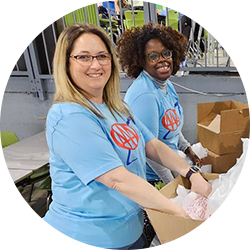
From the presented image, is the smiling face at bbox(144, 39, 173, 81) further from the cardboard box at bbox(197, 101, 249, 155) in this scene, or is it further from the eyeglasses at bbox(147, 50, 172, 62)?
the cardboard box at bbox(197, 101, 249, 155)

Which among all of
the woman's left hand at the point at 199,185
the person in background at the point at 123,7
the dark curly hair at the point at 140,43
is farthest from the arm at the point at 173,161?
the person in background at the point at 123,7

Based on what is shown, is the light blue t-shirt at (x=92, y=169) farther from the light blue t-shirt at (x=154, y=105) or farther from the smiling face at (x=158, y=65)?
the smiling face at (x=158, y=65)

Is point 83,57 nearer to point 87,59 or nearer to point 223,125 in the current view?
point 87,59

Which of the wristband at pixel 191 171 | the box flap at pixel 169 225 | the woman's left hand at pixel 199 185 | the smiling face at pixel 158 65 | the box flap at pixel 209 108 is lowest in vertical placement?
the box flap at pixel 169 225

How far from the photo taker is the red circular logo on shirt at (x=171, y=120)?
788mm

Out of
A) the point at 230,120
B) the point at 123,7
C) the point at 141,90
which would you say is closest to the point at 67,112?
the point at 141,90

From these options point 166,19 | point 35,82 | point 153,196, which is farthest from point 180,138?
point 35,82

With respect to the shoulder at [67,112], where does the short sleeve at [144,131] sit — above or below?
below

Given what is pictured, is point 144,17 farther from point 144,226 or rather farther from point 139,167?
point 144,226

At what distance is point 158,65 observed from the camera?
2.48ft

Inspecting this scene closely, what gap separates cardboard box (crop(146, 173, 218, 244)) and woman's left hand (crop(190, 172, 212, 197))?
2cm

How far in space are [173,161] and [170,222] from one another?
7.6 inches

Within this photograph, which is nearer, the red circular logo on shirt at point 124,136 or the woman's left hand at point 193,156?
the red circular logo on shirt at point 124,136

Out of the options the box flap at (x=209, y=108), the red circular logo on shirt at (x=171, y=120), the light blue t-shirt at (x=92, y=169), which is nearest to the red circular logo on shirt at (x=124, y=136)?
the light blue t-shirt at (x=92, y=169)
